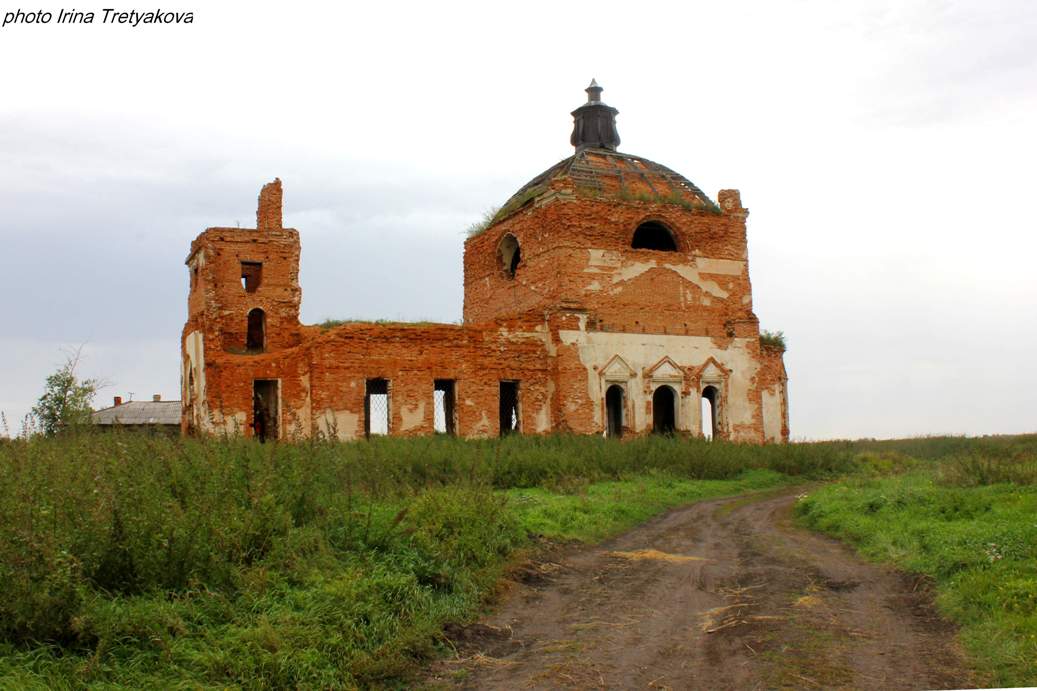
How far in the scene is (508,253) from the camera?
27.1 m

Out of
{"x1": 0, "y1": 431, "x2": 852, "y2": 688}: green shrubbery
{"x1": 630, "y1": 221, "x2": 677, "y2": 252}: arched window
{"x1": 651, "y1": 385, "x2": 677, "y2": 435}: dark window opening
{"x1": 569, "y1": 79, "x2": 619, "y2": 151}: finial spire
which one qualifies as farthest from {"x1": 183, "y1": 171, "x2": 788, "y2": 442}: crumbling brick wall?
{"x1": 0, "y1": 431, "x2": 852, "y2": 688}: green shrubbery

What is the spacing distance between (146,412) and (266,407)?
2143 centimetres

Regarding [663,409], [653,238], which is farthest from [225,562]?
[653,238]

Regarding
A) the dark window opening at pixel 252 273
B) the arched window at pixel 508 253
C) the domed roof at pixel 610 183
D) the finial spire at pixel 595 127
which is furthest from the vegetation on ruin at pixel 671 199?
the dark window opening at pixel 252 273

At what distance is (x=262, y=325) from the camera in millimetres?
22672

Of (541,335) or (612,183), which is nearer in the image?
(541,335)

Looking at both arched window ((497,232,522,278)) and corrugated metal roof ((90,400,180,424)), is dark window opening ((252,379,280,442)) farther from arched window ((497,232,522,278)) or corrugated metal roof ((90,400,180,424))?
corrugated metal roof ((90,400,180,424))

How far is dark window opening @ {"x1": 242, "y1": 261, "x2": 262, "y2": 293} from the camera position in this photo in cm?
2216

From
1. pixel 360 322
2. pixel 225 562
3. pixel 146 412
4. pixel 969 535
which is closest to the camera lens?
pixel 225 562

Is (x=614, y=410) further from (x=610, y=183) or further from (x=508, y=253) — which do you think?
(x=610, y=183)

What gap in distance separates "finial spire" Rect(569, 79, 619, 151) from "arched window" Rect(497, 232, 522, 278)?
519cm

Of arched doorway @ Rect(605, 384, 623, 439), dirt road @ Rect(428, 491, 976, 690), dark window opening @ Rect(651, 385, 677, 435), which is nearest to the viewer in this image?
A: dirt road @ Rect(428, 491, 976, 690)

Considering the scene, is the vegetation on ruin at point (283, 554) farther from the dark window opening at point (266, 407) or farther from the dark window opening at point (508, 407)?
the dark window opening at point (508, 407)

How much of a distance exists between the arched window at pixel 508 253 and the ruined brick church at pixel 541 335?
0.17ft
